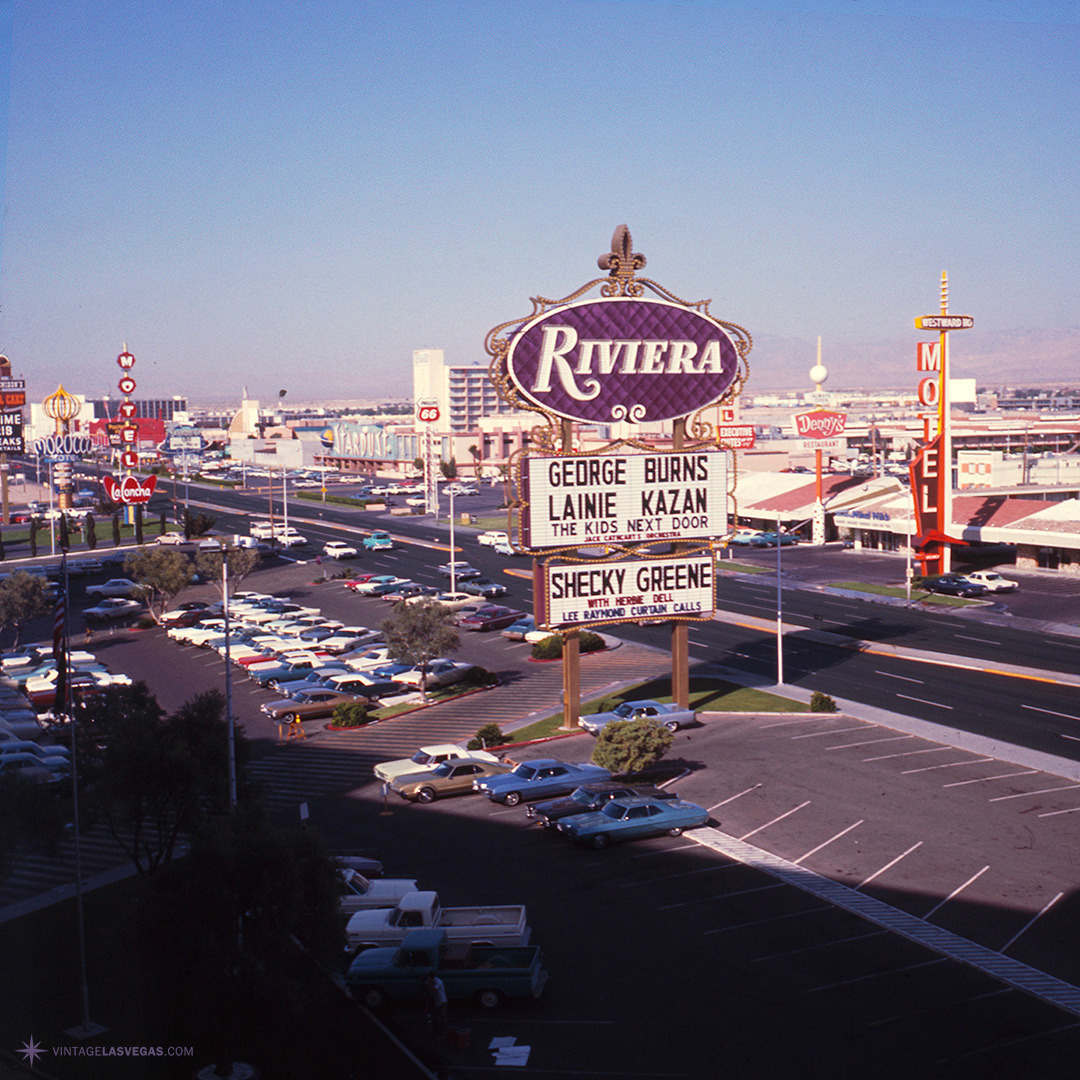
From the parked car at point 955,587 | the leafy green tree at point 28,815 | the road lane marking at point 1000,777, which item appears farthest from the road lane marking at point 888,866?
the parked car at point 955,587

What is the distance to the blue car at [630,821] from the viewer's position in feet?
94.4

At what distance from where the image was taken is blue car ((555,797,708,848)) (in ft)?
94.4

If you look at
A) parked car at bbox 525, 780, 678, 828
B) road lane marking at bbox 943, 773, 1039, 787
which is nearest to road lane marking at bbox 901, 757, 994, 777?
road lane marking at bbox 943, 773, 1039, 787

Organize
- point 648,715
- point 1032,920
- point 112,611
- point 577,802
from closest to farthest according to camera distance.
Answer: point 1032,920 < point 577,802 < point 648,715 < point 112,611

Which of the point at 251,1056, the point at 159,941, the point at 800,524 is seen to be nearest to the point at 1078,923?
the point at 251,1056

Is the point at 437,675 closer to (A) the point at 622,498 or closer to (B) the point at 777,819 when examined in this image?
(A) the point at 622,498

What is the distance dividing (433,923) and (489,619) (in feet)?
134

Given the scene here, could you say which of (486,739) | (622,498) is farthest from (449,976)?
(622,498)

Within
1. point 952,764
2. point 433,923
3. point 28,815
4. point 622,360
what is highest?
point 622,360

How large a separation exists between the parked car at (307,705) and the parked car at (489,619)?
1681 centimetres

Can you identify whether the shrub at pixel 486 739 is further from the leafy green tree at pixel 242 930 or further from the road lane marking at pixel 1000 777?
the leafy green tree at pixel 242 930

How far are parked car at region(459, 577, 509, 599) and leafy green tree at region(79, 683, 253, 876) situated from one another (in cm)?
4600

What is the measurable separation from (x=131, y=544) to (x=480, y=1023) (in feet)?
281

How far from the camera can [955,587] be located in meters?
68.6
